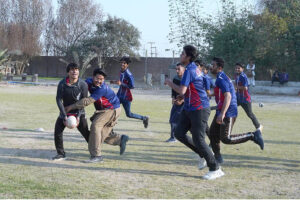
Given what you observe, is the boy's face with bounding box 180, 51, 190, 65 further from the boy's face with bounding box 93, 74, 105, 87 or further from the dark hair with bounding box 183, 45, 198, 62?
the boy's face with bounding box 93, 74, 105, 87

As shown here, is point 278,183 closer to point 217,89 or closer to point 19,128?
point 217,89

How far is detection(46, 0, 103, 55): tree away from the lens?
5244 cm

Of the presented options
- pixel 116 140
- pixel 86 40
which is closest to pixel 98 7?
pixel 86 40

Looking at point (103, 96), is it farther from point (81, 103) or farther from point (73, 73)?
point (73, 73)

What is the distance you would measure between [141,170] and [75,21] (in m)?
48.9

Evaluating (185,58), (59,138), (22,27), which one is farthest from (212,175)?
(22,27)

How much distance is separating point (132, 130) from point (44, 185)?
5.56 metres

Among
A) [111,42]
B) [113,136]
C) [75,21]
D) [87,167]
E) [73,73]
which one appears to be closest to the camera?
[87,167]

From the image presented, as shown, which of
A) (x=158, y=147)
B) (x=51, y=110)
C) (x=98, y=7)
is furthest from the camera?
(x=98, y=7)

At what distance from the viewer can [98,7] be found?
52938 mm

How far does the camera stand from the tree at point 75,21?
5244cm

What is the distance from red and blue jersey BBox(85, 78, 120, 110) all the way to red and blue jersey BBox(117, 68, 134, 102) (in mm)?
2915

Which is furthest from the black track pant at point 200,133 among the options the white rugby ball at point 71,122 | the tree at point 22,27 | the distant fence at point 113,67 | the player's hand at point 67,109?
the tree at point 22,27

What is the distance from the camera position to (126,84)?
10.2m
